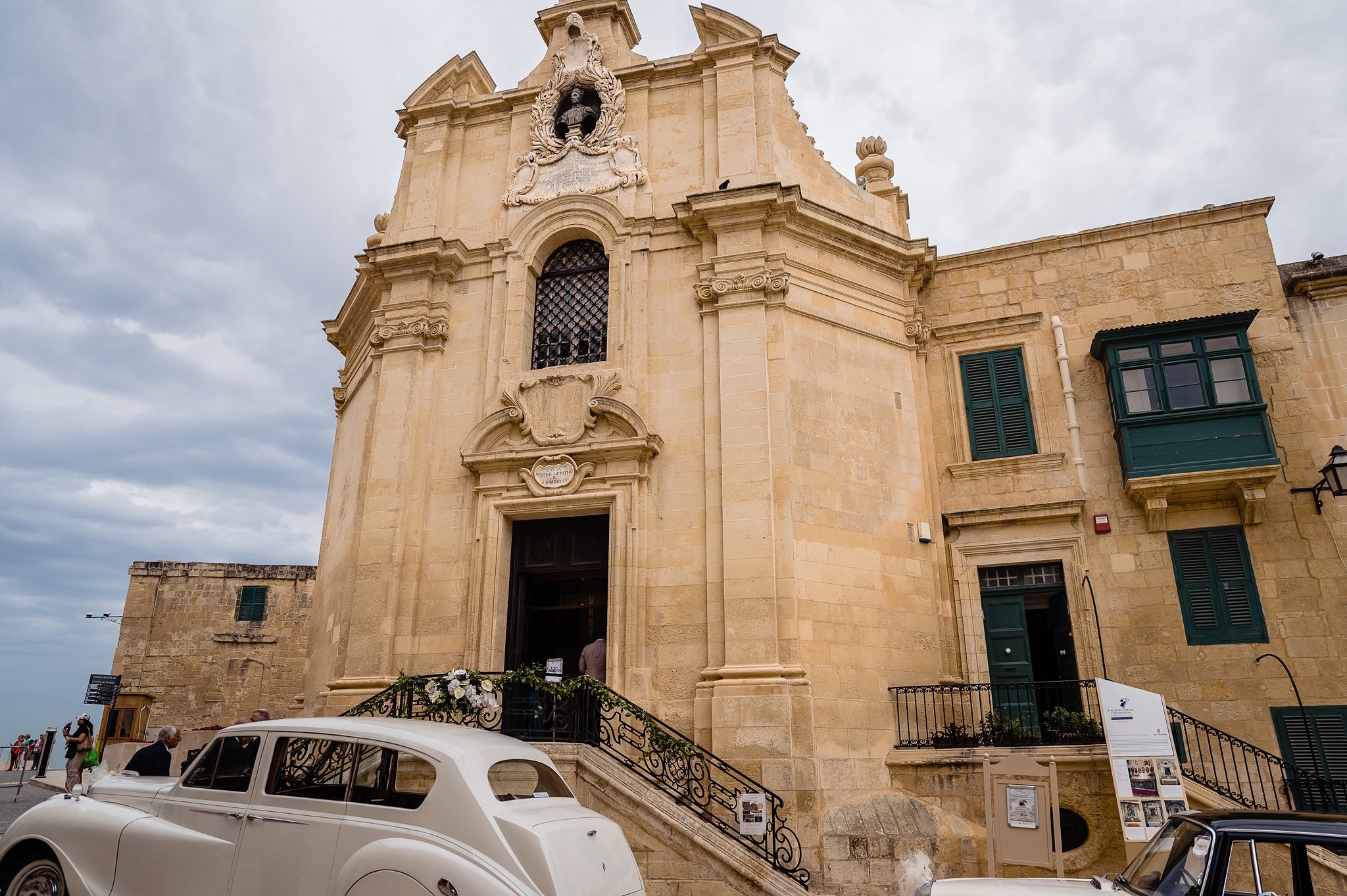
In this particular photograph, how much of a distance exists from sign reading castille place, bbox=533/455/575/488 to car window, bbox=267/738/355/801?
6.78m

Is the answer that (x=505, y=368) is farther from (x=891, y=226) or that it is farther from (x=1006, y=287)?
(x=1006, y=287)

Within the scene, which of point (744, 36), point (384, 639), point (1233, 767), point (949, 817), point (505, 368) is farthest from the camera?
point (744, 36)

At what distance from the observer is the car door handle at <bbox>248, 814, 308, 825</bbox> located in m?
5.45

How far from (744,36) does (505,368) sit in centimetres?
662

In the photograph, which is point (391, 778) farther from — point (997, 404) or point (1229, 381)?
point (1229, 381)

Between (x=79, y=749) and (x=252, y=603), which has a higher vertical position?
(x=252, y=603)

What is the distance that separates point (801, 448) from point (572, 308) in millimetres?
4387

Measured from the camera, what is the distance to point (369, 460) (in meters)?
13.4

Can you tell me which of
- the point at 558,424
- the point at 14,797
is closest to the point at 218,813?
the point at 558,424

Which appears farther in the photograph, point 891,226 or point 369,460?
point 891,226

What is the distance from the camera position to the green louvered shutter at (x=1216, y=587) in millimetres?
11898

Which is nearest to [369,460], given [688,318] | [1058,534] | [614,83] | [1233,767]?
[688,318]

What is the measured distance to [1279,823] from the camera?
460 centimetres

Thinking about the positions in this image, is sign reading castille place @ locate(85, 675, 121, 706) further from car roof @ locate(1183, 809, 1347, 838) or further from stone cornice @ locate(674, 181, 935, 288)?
car roof @ locate(1183, 809, 1347, 838)
